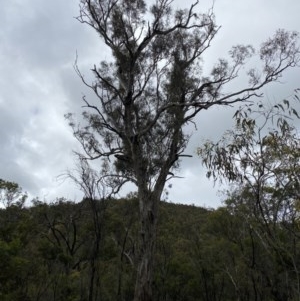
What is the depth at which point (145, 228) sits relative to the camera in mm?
14250

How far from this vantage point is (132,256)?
24219mm

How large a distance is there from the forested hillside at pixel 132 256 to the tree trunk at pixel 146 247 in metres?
6.99

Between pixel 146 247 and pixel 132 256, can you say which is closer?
pixel 146 247

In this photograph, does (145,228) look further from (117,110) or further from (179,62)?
(179,62)

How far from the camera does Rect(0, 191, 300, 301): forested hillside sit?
76.0 ft

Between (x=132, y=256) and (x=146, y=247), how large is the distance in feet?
34.9

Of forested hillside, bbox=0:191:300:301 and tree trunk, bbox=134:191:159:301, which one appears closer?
tree trunk, bbox=134:191:159:301

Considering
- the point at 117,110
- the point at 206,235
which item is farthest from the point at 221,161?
the point at 206,235

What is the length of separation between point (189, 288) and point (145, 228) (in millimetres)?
15694

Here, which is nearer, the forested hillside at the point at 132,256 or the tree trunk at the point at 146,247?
the tree trunk at the point at 146,247

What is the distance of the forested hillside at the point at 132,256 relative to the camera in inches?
912

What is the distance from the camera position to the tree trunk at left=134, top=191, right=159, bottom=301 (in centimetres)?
1332

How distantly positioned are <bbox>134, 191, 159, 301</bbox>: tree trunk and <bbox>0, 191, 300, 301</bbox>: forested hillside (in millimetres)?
6992

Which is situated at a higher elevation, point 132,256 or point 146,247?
point 132,256
